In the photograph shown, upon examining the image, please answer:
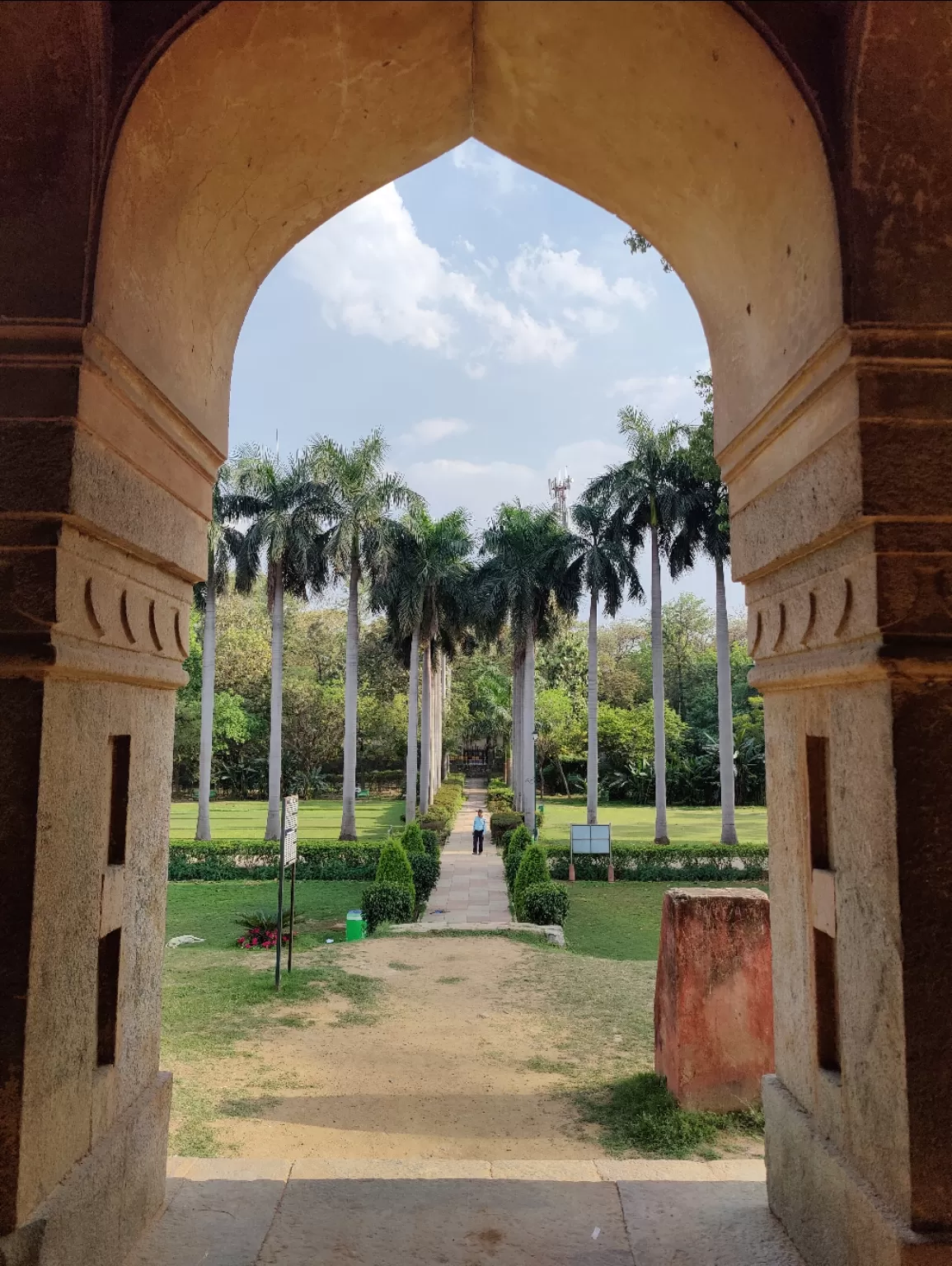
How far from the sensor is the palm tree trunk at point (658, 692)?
77.6 feet

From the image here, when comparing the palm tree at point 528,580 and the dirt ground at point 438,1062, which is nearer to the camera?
the dirt ground at point 438,1062

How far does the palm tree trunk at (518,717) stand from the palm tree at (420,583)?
102 inches

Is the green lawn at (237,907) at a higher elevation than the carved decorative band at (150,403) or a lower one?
lower

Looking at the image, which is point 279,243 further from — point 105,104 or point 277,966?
point 277,966

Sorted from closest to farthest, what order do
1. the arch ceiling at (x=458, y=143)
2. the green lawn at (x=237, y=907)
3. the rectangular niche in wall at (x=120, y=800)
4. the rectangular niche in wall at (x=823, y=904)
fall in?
the arch ceiling at (x=458, y=143) < the rectangular niche in wall at (x=823, y=904) < the rectangular niche in wall at (x=120, y=800) < the green lawn at (x=237, y=907)

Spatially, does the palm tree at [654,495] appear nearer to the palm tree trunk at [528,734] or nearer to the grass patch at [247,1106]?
the palm tree trunk at [528,734]

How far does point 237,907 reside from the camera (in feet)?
56.2

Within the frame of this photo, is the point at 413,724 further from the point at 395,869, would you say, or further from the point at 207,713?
the point at 395,869

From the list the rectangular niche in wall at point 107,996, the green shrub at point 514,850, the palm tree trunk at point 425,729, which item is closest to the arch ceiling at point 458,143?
the rectangular niche in wall at point 107,996

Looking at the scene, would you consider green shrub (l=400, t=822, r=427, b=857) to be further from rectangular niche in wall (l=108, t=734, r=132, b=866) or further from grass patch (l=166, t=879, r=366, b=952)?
rectangular niche in wall (l=108, t=734, r=132, b=866)

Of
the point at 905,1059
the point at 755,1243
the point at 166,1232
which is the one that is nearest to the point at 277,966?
the point at 166,1232

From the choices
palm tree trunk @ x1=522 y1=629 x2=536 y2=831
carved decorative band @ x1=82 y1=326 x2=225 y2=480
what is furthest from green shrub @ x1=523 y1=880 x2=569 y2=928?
carved decorative band @ x1=82 y1=326 x2=225 y2=480

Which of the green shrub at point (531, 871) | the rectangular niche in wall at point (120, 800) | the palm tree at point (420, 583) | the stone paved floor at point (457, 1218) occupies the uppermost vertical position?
the palm tree at point (420, 583)

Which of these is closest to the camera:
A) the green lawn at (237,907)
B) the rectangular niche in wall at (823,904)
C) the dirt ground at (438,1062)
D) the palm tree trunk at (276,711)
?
the rectangular niche in wall at (823,904)
